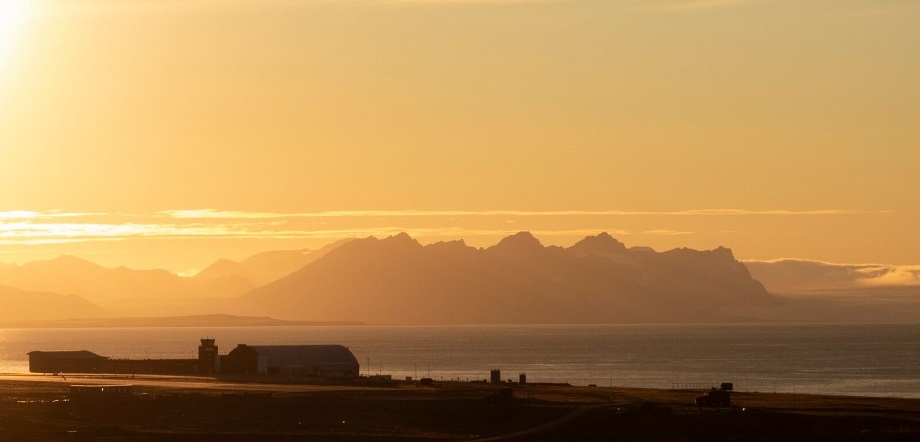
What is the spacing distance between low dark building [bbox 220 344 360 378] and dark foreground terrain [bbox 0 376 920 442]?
32.9 m

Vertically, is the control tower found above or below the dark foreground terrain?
above

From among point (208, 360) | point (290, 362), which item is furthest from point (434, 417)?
point (208, 360)

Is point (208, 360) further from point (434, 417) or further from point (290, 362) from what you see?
point (434, 417)

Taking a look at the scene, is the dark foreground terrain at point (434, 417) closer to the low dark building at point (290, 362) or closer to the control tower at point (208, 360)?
the low dark building at point (290, 362)

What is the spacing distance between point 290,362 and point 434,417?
60056 millimetres

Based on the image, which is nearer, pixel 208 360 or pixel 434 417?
pixel 434 417

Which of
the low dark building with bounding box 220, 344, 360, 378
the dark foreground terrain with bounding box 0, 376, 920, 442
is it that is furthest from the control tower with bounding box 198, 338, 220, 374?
the dark foreground terrain with bounding box 0, 376, 920, 442

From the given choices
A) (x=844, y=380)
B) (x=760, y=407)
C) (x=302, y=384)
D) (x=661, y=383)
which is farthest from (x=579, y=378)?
(x=760, y=407)

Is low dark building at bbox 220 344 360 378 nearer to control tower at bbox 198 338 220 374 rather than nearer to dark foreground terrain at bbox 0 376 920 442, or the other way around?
control tower at bbox 198 338 220 374

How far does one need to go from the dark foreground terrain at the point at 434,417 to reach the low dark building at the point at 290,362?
1294 inches

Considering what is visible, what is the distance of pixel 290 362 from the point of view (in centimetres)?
15350

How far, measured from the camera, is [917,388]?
164 metres

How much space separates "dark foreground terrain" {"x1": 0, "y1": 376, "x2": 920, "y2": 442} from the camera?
282 feet

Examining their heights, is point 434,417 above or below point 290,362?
below
